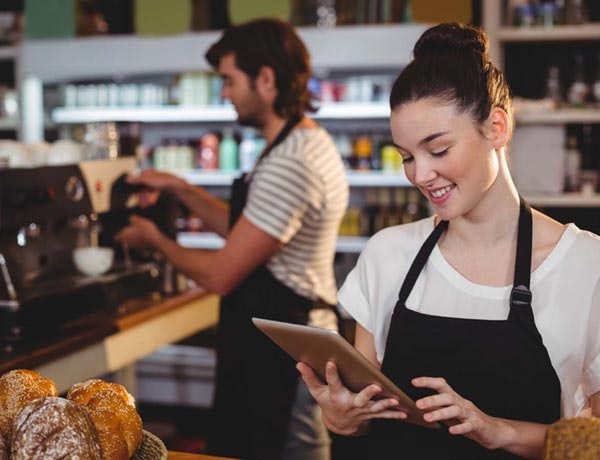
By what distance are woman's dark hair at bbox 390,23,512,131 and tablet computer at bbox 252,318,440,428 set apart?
476mm

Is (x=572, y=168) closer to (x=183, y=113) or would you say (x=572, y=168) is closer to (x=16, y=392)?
(x=183, y=113)

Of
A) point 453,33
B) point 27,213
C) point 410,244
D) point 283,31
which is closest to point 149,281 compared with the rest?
point 27,213

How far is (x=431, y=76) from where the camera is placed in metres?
1.64

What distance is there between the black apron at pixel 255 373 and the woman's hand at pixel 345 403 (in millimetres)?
927

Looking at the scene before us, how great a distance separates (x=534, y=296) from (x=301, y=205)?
1.08 meters

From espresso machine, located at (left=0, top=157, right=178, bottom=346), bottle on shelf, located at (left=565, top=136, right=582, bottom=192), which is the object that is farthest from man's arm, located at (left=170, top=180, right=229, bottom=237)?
bottle on shelf, located at (left=565, top=136, right=582, bottom=192)

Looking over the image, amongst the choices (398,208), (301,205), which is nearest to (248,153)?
(398,208)

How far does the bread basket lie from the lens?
1392 millimetres

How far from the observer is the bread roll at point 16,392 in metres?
1.37

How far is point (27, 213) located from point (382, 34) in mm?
2203

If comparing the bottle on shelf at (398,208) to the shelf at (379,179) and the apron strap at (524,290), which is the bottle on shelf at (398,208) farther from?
the apron strap at (524,290)

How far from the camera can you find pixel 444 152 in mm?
1594

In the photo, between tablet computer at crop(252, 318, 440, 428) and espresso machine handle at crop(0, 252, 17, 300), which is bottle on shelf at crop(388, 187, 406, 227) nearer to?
espresso machine handle at crop(0, 252, 17, 300)

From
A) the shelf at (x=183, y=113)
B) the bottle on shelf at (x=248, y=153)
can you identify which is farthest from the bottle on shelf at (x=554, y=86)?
the bottle on shelf at (x=248, y=153)
